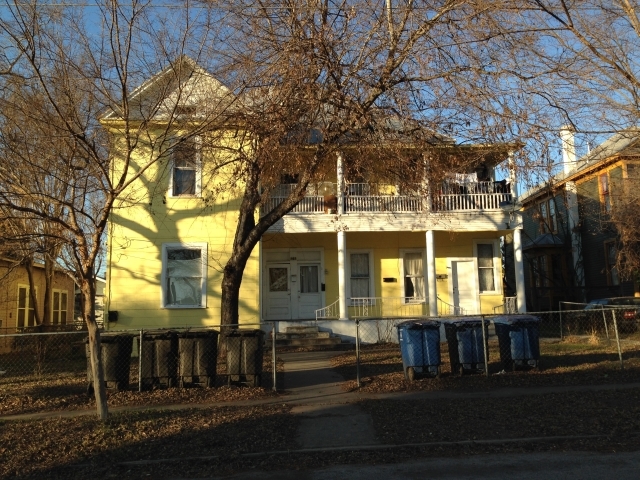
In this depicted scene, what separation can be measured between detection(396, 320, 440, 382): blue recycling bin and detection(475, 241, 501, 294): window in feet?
32.4

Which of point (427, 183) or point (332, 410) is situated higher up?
point (427, 183)

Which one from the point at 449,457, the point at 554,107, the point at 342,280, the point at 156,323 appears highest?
the point at 554,107

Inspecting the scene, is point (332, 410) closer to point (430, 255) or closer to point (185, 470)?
point (185, 470)

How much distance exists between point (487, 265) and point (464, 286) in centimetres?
116

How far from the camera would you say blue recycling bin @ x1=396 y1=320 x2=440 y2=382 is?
10648mm

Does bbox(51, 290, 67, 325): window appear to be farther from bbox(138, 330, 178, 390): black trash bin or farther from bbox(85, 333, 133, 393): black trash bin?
bbox(138, 330, 178, 390): black trash bin

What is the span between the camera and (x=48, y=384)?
11422 millimetres

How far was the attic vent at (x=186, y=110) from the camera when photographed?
32.3 ft

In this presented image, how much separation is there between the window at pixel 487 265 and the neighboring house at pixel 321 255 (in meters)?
0.03

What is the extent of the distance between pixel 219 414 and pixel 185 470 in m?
2.22

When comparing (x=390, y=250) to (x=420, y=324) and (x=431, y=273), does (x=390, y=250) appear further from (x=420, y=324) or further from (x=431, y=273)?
(x=420, y=324)

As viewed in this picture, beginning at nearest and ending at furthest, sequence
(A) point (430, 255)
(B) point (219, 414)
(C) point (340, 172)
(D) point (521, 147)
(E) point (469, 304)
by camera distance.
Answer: (B) point (219, 414) → (D) point (521, 147) → (C) point (340, 172) → (A) point (430, 255) → (E) point (469, 304)

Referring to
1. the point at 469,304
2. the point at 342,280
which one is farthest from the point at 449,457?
the point at 469,304

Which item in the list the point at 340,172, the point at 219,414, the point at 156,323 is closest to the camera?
the point at 219,414
